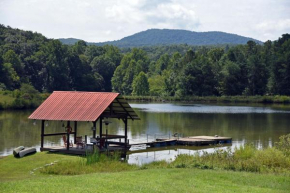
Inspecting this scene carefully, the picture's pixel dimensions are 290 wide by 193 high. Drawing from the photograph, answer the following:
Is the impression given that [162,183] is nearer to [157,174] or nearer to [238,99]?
[157,174]

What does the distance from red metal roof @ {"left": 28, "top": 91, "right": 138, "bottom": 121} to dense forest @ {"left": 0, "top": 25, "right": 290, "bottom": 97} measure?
6350 centimetres

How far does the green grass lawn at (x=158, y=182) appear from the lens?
14.1m

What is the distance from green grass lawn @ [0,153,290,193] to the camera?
46.4 ft

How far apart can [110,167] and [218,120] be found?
1450 inches

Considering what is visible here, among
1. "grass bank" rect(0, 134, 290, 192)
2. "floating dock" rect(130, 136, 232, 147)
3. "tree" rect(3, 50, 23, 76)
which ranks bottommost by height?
"floating dock" rect(130, 136, 232, 147)

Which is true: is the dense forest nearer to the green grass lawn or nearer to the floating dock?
the floating dock

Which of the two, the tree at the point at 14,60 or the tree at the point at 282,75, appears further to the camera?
the tree at the point at 282,75

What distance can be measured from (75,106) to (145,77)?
90.8m

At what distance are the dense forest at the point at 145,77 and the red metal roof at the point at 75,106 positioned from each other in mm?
63499

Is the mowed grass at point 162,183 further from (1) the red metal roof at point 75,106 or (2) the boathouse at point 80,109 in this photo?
(2) the boathouse at point 80,109

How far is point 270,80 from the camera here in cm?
10675

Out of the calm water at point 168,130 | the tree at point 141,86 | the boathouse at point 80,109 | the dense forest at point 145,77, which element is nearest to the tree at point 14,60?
the dense forest at point 145,77

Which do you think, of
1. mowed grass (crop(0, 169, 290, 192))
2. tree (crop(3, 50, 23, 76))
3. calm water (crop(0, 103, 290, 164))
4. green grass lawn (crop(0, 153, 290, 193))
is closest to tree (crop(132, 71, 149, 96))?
Result: tree (crop(3, 50, 23, 76))

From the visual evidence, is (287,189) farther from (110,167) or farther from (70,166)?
(70,166)
